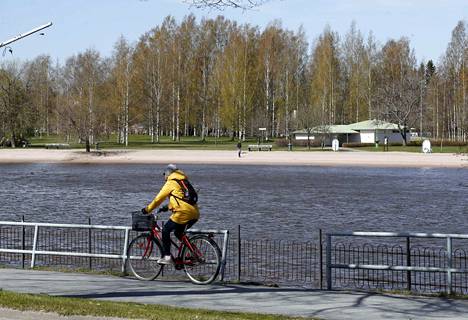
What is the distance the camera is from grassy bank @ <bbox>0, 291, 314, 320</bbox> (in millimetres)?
8914

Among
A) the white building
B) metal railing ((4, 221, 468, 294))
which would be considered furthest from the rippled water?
the white building

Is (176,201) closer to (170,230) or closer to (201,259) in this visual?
(170,230)

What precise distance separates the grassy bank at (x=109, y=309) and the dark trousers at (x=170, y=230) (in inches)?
109

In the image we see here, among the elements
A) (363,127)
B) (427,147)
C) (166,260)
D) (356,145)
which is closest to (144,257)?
(166,260)

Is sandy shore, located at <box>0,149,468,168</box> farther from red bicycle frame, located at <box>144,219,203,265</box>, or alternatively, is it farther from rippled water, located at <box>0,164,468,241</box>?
red bicycle frame, located at <box>144,219,203,265</box>

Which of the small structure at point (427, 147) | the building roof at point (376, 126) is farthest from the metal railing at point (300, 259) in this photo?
the building roof at point (376, 126)

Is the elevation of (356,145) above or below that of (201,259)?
above

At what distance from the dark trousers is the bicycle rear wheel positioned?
0.33m

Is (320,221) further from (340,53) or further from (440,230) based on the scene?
(340,53)

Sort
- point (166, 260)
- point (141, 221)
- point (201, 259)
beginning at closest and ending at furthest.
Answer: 1. point (201, 259)
2. point (166, 260)
3. point (141, 221)

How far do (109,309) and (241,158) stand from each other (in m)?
66.3

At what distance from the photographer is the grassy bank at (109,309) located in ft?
29.2

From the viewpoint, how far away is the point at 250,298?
10.9 metres

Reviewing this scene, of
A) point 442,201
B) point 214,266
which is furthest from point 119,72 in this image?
point 214,266
